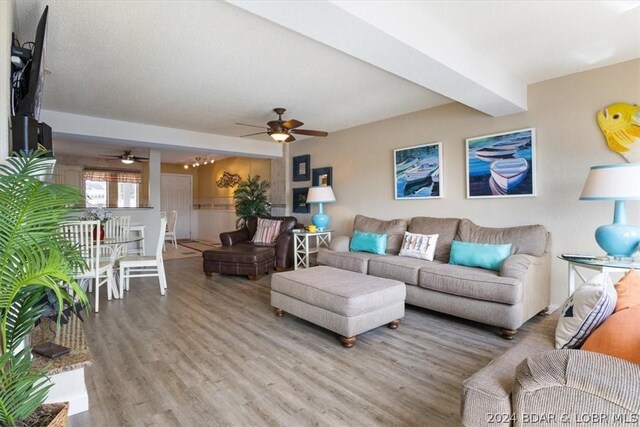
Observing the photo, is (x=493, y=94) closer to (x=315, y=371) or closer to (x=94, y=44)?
(x=315, y=371)

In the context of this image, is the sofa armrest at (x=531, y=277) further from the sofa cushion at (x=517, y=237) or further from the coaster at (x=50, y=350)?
the coaster at (x=50, y=350)

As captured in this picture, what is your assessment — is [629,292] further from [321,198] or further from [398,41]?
[321,198]

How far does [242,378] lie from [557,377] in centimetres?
176

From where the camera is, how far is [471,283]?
289 cm

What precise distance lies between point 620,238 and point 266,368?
2.79m

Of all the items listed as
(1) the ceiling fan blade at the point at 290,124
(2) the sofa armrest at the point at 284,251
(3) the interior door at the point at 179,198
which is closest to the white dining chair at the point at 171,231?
(3) the interior door at the point at 179,198

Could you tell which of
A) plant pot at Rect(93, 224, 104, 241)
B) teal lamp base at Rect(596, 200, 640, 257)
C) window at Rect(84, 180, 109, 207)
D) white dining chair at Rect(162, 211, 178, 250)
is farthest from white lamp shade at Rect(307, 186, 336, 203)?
window at Rect(84, 180, 109, 207)

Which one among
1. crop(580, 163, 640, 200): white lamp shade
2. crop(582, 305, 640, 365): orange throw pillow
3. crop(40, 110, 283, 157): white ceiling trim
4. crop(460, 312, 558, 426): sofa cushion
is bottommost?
crop(460, 312, 558, 426): sofa cushion

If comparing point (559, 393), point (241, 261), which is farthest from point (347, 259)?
point (559, 393)

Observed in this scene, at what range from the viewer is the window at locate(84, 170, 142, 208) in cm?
901

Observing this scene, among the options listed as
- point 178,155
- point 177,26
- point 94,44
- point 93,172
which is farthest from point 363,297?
point 93,172

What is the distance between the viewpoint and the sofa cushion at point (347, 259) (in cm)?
383

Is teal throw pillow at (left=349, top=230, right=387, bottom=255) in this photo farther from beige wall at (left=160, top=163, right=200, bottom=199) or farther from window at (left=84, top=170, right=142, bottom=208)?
beige wall at (left=160, top=163, right=200, bottom=199)

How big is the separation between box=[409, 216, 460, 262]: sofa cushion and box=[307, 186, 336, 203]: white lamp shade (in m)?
1.52
